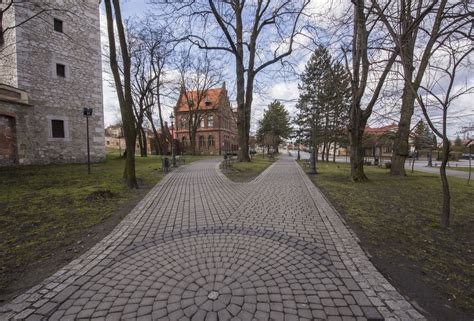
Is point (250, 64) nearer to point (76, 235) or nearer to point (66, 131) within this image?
point (66, 131)

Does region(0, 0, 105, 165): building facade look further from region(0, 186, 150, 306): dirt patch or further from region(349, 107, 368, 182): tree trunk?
region(349, 107, 368, 182): tree trunk

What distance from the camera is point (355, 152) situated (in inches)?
428

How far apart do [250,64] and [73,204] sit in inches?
674

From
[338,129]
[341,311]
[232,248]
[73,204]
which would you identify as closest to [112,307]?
[232,248]

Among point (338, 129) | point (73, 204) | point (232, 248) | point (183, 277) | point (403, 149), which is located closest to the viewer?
point (183, 277)

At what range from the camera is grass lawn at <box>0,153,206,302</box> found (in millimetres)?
3482

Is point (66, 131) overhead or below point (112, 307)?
overhead

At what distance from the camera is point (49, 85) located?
16656 millimetres

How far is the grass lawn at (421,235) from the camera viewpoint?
9.81 ft

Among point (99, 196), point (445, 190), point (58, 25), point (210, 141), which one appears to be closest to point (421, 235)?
point (445, 190)

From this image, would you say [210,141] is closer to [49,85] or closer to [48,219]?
[49,85]

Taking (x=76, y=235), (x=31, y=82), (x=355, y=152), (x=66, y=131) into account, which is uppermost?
(x=31, y=82)

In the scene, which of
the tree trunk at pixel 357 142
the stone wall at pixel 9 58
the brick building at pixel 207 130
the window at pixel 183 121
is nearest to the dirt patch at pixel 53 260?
the tree trunk at pixel 357 142

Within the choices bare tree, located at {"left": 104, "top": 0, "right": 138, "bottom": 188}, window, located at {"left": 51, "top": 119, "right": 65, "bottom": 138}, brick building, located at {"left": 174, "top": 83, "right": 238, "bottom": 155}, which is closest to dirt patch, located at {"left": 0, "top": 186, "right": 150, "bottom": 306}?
bare tree, located at {"left": 104, "top": 0, "right": 138, "bottom": 188}
